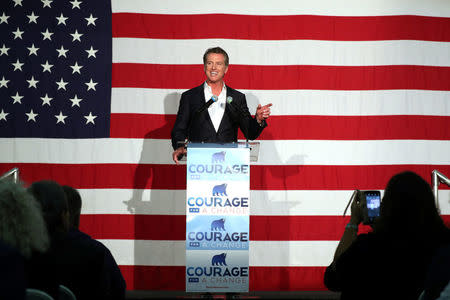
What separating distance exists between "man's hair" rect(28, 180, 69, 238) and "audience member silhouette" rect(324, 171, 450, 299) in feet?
3.44

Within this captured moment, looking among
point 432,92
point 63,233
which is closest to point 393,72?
point 432,92

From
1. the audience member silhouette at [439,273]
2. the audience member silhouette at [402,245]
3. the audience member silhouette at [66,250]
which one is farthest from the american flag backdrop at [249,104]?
the audience member silhouette at [439,273]

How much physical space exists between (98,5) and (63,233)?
3.27 meters

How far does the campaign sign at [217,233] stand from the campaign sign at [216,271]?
37 mm

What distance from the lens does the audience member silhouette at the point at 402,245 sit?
1689 millimetres

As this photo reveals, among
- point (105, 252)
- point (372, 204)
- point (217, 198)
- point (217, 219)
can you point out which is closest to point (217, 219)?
point (217, 219)

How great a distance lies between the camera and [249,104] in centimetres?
457

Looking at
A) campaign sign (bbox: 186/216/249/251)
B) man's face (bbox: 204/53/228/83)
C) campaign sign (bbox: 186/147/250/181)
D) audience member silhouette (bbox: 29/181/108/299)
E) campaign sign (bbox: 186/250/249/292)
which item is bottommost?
campaign sign (bbox: 186/250/249/292)

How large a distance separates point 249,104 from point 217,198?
1.60m

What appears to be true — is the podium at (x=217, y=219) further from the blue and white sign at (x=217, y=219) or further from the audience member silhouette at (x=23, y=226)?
the audience member silhouette at (x=23, y=226)

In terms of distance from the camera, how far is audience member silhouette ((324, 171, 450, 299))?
1689mm

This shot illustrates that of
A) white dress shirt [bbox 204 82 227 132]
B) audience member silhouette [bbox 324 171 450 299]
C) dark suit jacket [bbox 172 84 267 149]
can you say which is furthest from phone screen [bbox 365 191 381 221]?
white dress shirt [bbox 204 82 227 132]

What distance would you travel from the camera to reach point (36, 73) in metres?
4.58

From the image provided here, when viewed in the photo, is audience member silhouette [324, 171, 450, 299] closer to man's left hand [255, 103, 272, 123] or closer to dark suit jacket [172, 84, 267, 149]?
man's left hand [255, 103, 272, 123]
